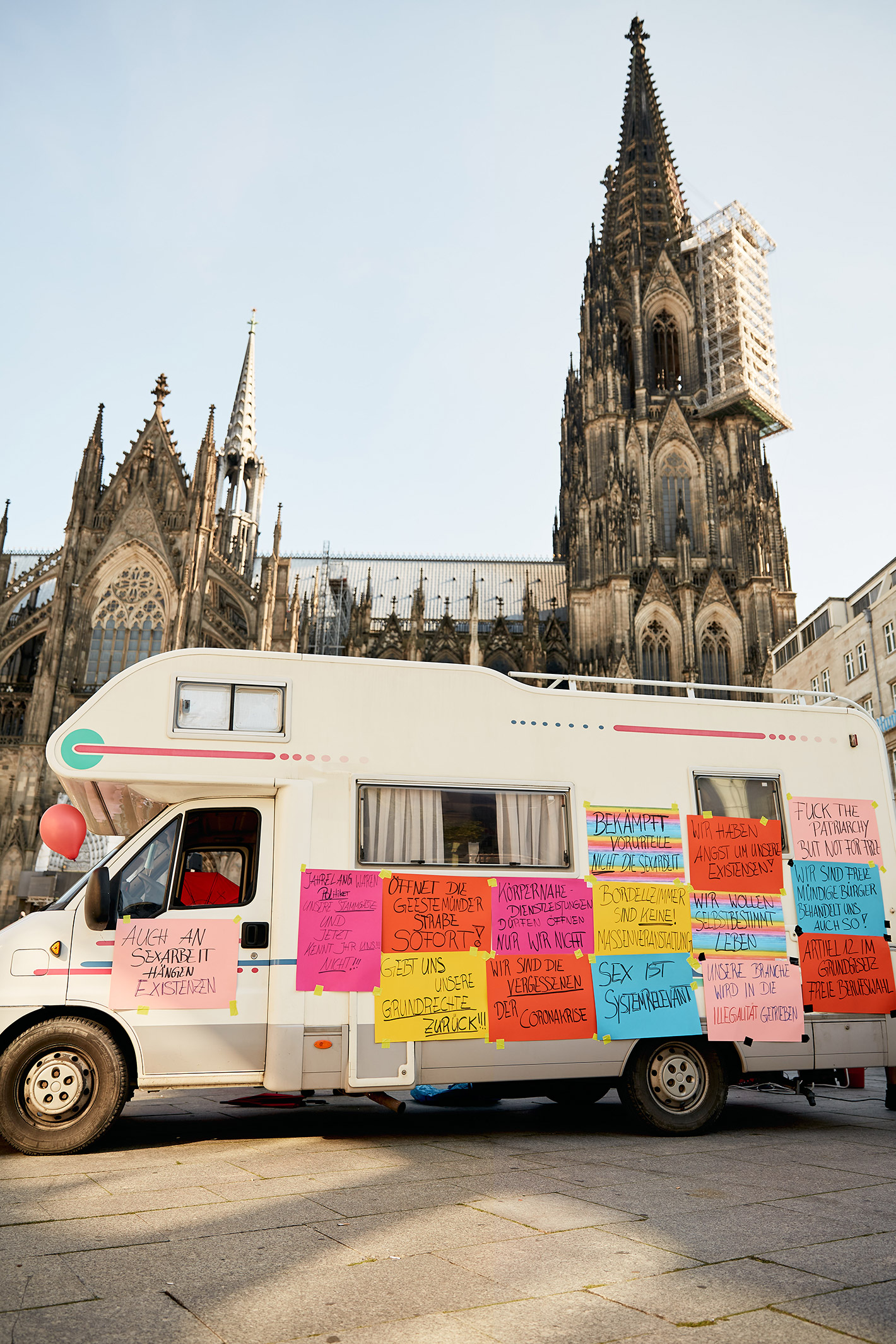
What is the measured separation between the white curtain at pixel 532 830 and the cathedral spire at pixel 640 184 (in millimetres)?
48658

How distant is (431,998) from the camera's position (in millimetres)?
6684

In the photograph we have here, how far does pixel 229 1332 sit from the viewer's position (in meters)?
3.13

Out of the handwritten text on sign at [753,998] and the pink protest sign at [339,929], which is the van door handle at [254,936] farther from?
the handwritten text on sign at [753,998]

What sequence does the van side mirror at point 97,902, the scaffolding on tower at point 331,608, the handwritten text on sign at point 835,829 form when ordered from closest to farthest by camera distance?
the van side mirror at point 97,902, the handwritten text on sign at point 835,829, the scaffolding on tower at point 331,608

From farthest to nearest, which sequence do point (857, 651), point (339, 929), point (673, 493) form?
point (673, 493)
point (857, 651)
point (339, 929)

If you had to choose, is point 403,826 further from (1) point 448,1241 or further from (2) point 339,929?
(1) point 448,1241

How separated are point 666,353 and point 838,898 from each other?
1825 inches

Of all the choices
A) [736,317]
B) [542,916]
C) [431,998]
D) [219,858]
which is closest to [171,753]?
[219,858]

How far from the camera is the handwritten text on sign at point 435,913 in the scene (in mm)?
6754

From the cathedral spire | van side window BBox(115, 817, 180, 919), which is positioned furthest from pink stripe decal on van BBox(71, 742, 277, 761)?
the cathedral spire

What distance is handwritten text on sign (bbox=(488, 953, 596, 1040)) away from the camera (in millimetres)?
6797

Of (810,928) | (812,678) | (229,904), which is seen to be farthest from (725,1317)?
(812,678)

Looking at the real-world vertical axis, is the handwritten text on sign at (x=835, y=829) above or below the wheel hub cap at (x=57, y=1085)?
above

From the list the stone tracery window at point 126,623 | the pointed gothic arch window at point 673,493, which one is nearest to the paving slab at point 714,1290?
the stone tracery window at point 126,623
